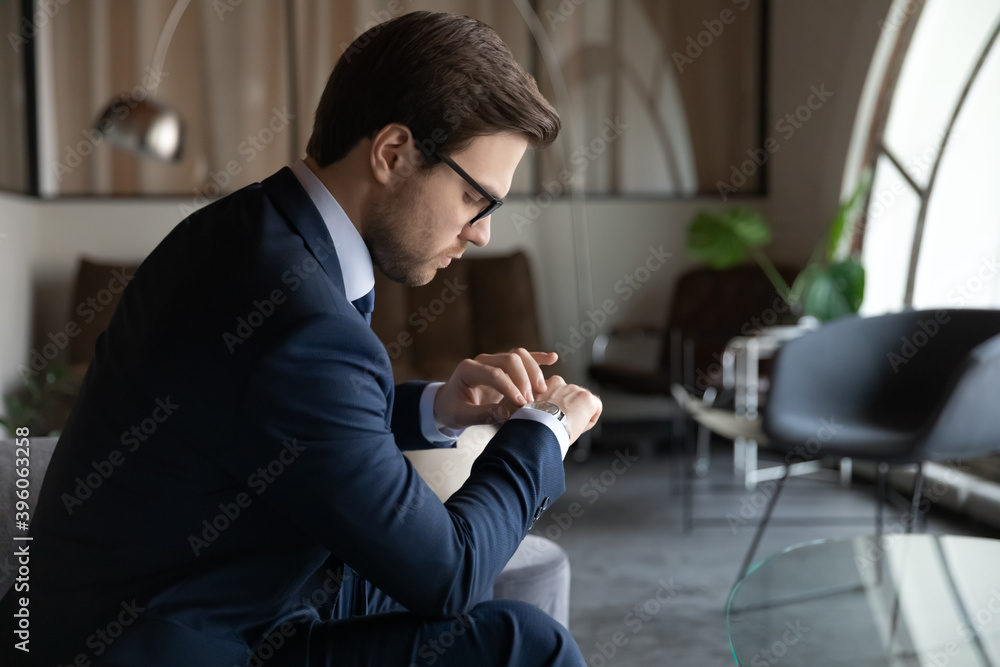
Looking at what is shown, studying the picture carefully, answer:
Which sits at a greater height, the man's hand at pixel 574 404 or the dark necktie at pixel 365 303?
the dark necktie at pixel 365 303

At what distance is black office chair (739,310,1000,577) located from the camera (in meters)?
2.47

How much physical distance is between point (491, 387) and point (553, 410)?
0.66ft

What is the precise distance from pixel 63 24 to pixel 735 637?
4597 millimetres

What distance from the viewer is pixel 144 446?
0.91 metres

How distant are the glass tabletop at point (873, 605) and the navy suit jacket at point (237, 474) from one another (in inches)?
24.0

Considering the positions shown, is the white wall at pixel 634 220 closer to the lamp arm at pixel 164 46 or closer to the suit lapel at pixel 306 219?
the lamp arm at pixel 164 46

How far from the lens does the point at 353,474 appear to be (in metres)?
0.85

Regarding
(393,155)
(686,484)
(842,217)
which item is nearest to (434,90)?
(393,155)

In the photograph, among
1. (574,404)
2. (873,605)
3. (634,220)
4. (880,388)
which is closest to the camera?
(574,404)

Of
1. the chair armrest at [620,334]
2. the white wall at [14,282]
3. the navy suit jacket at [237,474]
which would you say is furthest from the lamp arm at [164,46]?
the navy suit jacket at [237,474]

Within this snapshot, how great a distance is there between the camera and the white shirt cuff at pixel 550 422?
103cm

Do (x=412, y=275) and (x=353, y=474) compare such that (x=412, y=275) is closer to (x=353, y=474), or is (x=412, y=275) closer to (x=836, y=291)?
(x=353, y=474)

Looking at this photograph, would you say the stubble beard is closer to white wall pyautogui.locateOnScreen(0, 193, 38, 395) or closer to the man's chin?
the man's chin

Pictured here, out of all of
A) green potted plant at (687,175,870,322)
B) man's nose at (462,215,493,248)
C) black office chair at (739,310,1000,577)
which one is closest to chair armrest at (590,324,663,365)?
green potted plant at (687,175,870,322)
